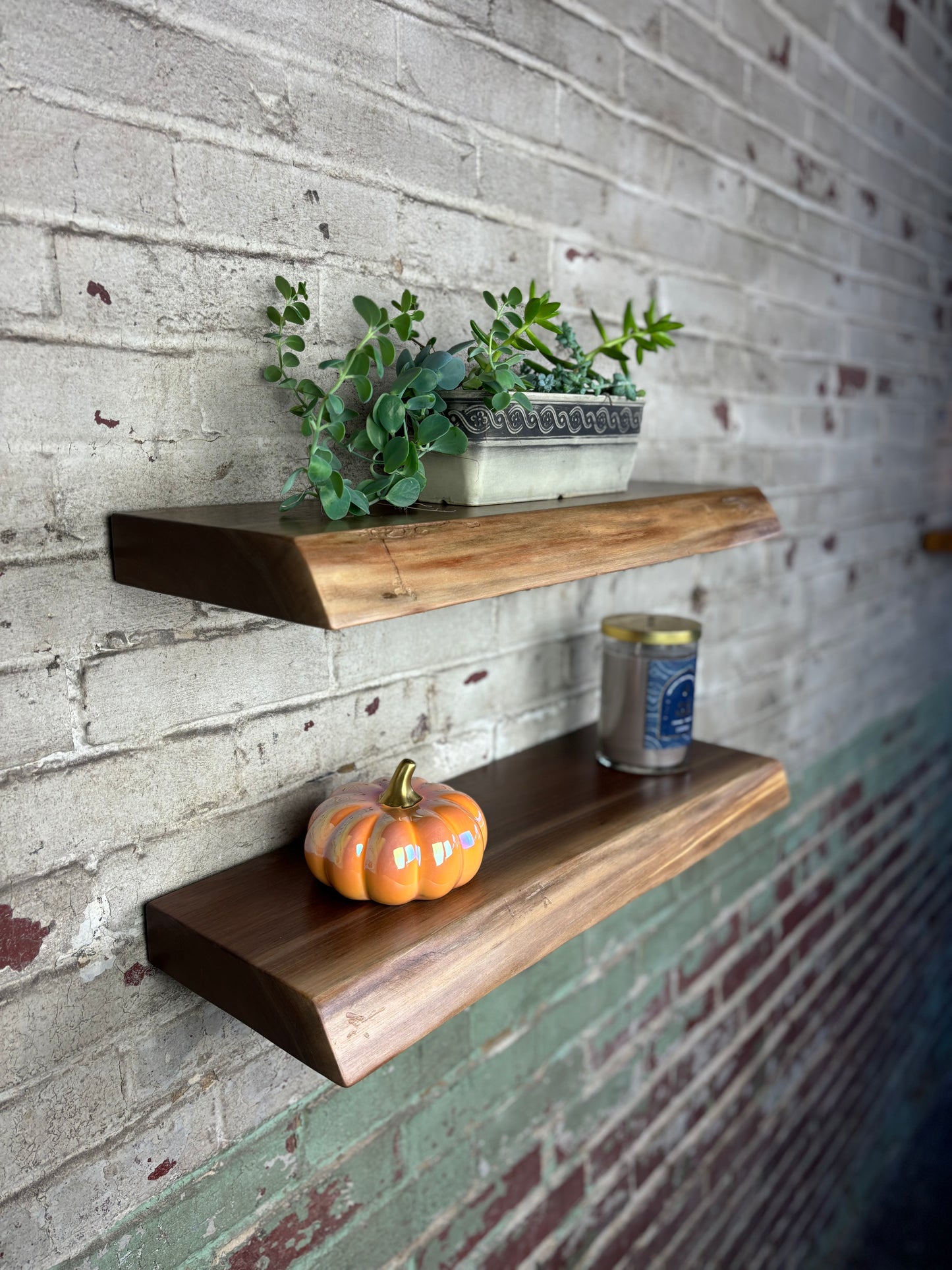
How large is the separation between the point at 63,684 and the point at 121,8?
1.53 ft

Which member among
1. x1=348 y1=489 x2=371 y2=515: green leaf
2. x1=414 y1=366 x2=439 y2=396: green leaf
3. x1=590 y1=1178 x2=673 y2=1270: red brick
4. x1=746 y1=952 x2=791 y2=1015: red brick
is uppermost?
x1=414 y1=366 x2=439 y2=396: green leaf

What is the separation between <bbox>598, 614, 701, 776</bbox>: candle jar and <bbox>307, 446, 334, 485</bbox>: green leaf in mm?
475

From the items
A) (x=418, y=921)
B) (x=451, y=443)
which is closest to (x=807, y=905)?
(x=418, y=921)

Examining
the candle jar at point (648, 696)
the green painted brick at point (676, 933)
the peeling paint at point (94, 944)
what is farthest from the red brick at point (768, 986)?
the peeling paint at point (94, 944)

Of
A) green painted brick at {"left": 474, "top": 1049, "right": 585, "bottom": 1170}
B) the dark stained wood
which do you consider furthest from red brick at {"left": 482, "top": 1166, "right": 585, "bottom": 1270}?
the dark stained wood

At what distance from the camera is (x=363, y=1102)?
3.19 feet

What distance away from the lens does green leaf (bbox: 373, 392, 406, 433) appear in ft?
2.31

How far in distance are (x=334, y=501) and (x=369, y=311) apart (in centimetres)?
16

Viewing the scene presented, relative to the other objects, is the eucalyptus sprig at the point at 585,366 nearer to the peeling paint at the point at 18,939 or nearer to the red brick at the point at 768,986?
the peeling paint at the point at 18,939

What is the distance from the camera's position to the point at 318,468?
64cm

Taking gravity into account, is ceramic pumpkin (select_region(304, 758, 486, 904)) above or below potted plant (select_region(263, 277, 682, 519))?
below

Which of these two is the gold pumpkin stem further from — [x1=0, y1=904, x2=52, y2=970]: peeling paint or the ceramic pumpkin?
[x1=0, y1=904, x2=52, y2=970]: peeling paint

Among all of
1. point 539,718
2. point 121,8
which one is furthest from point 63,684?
point 539,718

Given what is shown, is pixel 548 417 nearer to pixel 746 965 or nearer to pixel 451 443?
pixel 451 443
